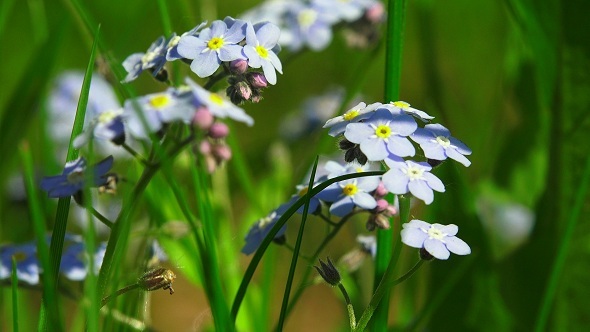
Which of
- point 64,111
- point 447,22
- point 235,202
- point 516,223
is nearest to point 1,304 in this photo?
point 64,111

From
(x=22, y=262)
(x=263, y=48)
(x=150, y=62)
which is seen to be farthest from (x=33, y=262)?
(x=263, y=48)

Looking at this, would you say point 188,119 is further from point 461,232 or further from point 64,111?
point 64,111

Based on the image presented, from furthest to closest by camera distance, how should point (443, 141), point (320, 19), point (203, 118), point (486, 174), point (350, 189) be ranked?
point (486, 174) < point (320, 19) < point (350, 189) < point (443, 141) < point (203, 118)

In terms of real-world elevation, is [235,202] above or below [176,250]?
above

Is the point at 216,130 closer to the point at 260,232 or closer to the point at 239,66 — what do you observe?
the point at 239,66

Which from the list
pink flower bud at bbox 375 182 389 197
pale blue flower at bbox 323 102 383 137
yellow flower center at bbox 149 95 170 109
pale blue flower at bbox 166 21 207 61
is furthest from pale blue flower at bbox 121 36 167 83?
pink flower bud at bbox 375 182 389 197
